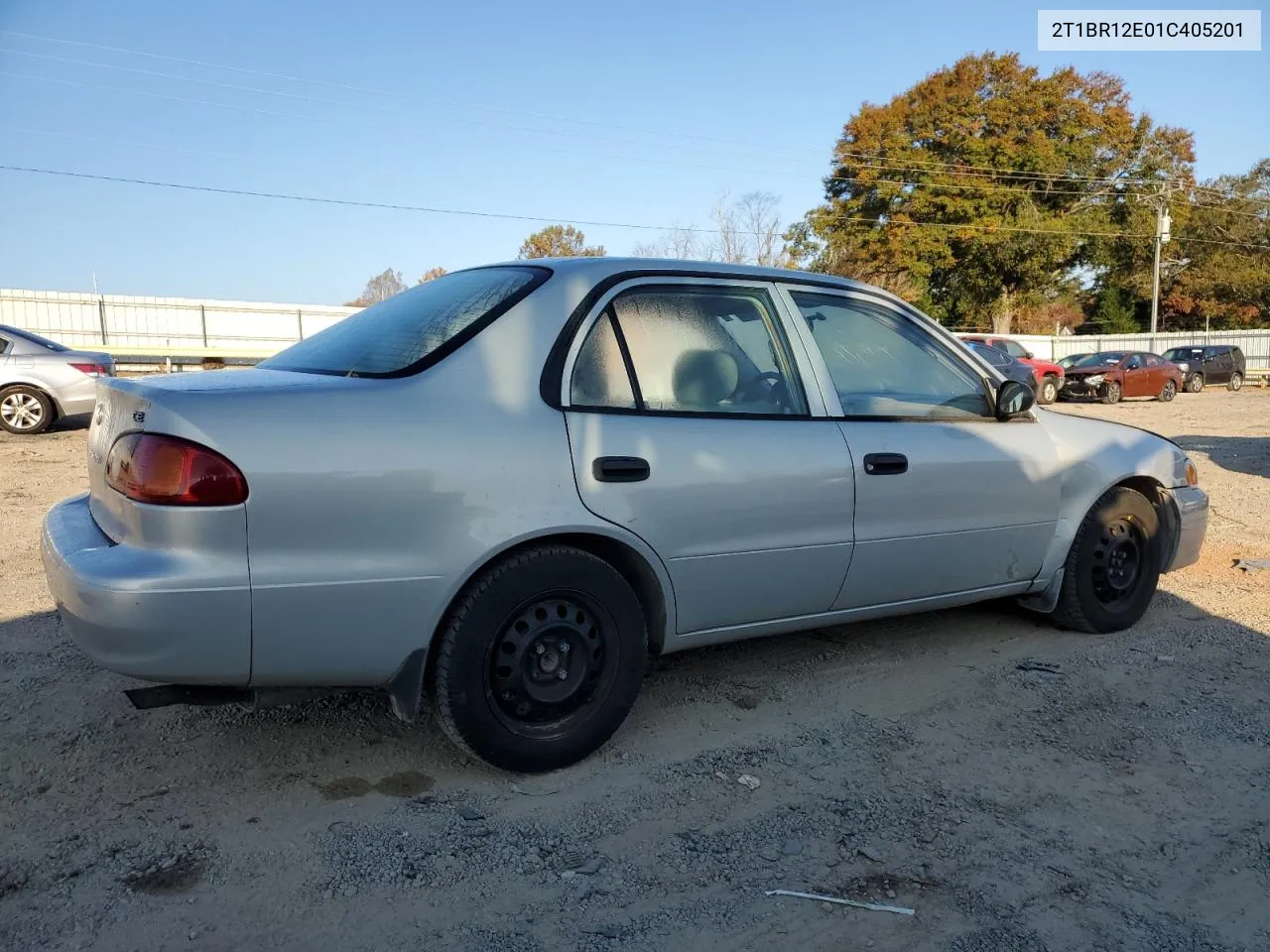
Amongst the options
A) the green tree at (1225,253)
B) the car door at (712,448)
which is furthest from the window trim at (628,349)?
the green tree at (1225,253)

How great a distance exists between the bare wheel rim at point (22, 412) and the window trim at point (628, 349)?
1111 centimetres

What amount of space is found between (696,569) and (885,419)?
1.07 m

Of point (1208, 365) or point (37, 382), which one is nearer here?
point (37, 382)

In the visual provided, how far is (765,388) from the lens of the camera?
3486 mm

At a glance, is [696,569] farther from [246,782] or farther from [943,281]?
[943,281]

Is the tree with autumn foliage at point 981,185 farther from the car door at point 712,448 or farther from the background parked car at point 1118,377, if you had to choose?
the car door at point 712,448

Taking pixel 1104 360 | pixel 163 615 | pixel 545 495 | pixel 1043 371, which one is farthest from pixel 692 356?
pixel 1104 360

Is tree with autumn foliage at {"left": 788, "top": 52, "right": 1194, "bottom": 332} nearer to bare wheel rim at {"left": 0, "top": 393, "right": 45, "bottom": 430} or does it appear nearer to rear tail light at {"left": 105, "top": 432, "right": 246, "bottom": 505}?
bare wheel rim at {"left": 0, "top": 393, "right": 45, "bottom": 430}

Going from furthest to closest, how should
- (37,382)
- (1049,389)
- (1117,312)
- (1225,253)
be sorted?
(1117,312)
(1225,253)
(1049,389)
(37,382)

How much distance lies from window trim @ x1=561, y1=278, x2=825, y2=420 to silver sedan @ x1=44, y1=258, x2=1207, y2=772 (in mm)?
10

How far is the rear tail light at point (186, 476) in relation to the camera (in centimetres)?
247

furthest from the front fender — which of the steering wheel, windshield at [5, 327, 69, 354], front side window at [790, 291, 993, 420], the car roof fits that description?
windshield at [5, 327, 69, 354]

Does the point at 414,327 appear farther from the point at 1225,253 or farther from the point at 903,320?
the point at 1225,253

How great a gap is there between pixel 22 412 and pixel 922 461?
11710 mm
